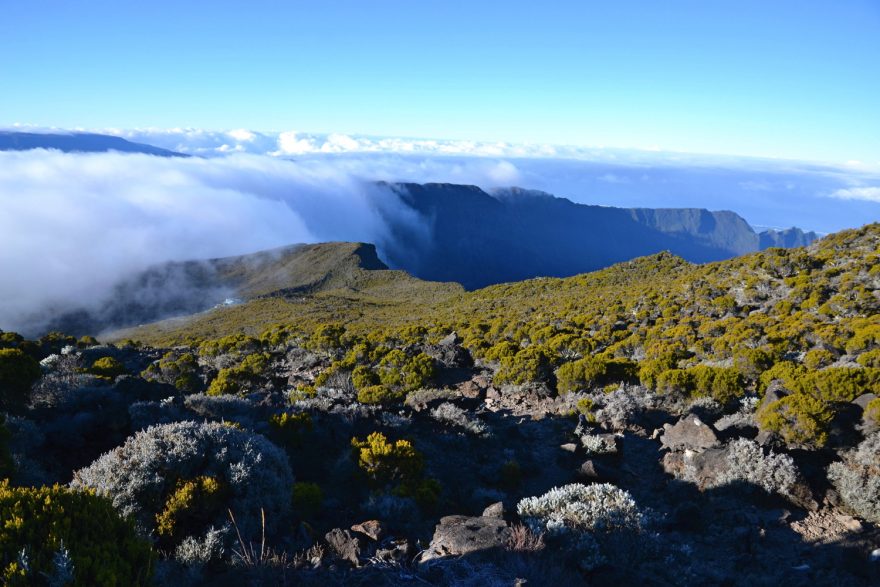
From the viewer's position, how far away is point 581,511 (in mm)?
6062

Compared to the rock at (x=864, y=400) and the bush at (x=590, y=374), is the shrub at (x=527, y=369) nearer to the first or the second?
the bush at (x=590, y=374)

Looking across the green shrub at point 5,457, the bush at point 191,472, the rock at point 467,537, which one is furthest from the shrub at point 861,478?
the green shrub at point 5,457

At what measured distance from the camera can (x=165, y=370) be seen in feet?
56.7

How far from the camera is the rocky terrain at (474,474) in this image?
4.46 metres

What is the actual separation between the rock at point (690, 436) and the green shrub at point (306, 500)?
6548 mm

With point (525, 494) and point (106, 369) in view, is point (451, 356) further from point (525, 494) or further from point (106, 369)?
point (106, 369)

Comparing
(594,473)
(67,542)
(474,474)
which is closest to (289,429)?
(474,474)

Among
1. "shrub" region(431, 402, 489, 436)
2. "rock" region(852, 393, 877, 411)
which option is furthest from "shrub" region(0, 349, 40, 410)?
"rock" region(852, 393, 877, 411)

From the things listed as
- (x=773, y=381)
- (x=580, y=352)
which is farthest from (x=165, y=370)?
(x=773, y=381)

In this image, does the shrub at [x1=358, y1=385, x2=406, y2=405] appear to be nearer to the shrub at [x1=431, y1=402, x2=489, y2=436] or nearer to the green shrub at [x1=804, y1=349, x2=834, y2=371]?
the shrub at [x1=431, y1=402, x2=489, y2=436]

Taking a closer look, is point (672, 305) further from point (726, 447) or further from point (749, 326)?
point (726, 447)

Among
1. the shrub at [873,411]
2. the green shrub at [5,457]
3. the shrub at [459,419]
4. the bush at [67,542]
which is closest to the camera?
the bush at [67,542]

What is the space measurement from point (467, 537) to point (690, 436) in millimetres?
5698

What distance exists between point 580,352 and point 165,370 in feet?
49.8
